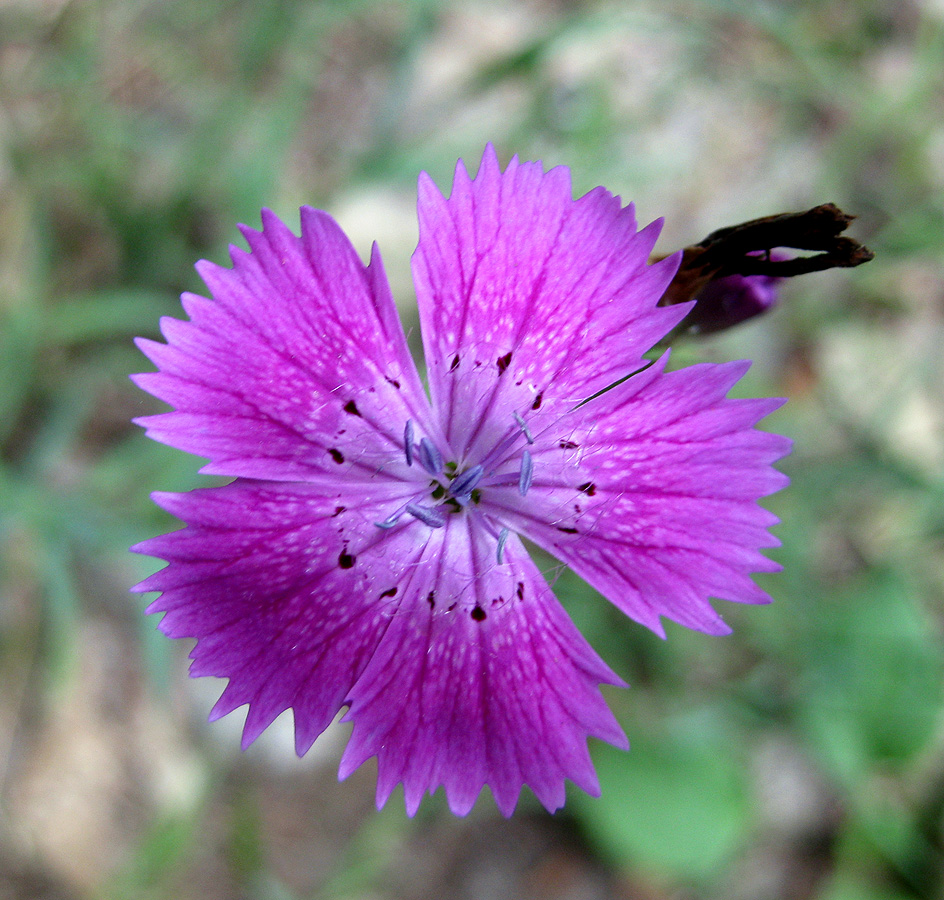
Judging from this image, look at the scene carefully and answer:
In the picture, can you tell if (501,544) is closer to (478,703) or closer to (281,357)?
(478,703)

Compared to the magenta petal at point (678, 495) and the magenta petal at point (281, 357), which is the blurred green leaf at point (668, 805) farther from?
the magenta petal at point (281, 357)

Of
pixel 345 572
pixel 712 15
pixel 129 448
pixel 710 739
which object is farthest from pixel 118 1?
pixel 710 739

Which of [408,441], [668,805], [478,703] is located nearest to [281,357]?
[408,441]

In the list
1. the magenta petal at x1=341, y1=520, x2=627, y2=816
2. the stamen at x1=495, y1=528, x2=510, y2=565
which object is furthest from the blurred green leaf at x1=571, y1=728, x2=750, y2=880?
the stamen at x1=495, y1=528, x2=510, y2=565

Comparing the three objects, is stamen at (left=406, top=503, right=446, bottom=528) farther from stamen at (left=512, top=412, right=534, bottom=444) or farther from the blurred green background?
the blurred green background

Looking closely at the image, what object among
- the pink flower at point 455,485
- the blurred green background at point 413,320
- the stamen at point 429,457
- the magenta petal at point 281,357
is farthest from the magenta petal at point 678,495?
the blurred green background at point 413,320

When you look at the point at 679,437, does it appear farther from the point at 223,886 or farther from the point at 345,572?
the point at 223,886
